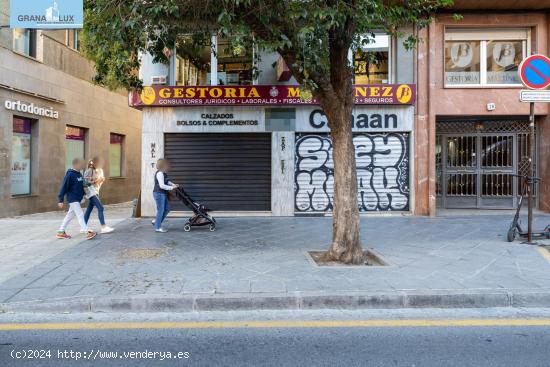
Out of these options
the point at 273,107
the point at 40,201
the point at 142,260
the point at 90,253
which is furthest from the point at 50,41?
the point at 142,260

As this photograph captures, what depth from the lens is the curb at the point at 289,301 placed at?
4.77m

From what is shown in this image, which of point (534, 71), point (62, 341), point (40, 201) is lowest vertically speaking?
point (62, 341)

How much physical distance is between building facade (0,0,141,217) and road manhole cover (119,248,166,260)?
7.03 m

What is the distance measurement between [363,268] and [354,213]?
3.09 feet

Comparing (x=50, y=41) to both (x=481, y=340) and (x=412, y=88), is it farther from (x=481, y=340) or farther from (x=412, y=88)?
(x=481, y=340)

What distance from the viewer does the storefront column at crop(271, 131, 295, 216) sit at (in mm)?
12055

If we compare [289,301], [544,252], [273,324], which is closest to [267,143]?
[544,252]

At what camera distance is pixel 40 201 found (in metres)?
13.7

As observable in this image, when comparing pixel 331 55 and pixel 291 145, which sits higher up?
pixel 331 55

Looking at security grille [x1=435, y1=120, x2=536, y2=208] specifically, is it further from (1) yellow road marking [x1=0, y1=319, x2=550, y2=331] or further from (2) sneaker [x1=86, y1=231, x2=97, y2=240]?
(2) sneaker [x1=86, y1=231, x2=97, y2=240]

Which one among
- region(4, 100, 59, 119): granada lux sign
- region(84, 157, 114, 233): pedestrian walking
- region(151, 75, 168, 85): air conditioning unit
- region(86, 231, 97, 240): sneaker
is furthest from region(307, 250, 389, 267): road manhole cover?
region(4, 100, 59, 119): granada lux sign

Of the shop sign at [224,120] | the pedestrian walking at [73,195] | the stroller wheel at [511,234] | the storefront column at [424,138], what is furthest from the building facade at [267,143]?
the stroller wheel at [511,234]

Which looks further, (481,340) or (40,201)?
(40,201)

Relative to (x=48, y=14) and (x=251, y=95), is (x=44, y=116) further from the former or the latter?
(x=251, y=95)
